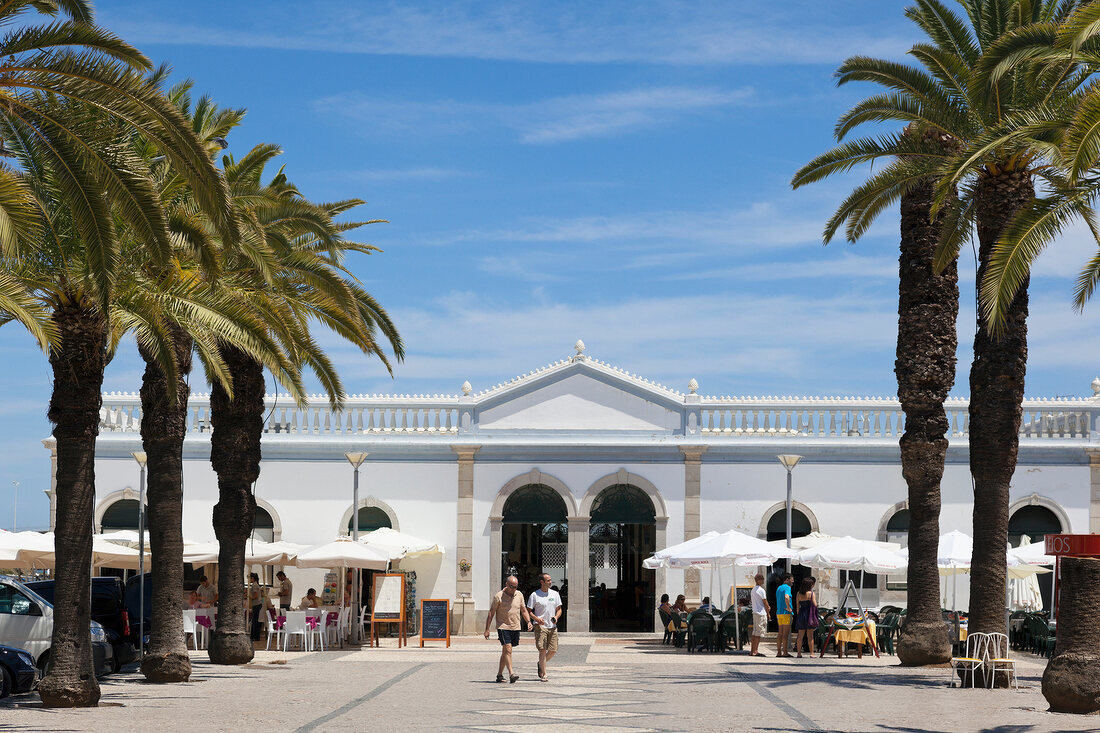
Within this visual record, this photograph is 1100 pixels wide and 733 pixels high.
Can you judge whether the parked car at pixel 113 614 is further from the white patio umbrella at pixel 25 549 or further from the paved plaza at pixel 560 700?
the white patio umbrella at pixel 25 549

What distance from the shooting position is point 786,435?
33.1 metres

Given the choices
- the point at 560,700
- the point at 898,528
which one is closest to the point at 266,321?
the point at 560,700

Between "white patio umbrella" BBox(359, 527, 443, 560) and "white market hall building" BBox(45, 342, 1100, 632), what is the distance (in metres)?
1.39

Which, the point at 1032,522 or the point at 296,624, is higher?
the point at 1032,522

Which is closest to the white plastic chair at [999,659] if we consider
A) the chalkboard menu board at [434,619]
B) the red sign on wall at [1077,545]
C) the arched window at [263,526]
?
the red sign on wall at [1077,545]

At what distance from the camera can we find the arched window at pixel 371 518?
33031 mm

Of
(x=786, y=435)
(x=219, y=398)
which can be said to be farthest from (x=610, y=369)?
(x=219, y=398)

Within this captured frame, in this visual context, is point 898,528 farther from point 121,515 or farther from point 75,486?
point 75,486

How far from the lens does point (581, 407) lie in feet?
109

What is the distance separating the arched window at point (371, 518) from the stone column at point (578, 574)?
450 cm

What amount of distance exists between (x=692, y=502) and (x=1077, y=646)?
18255 millimetres

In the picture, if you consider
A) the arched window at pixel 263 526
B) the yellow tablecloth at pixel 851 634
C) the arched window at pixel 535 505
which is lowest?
the yellow tablecloth at pixel 851 634

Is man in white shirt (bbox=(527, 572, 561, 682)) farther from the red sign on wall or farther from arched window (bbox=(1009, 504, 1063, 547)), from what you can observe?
arched window (bbox=(1009, 504, 1063, 547))

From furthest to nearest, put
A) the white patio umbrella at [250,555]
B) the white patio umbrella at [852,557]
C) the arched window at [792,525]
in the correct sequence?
1. the arched window at [792,525]
2. the white patio umbrella at [250,555]
3. the white patio umbrella at [852,557]
